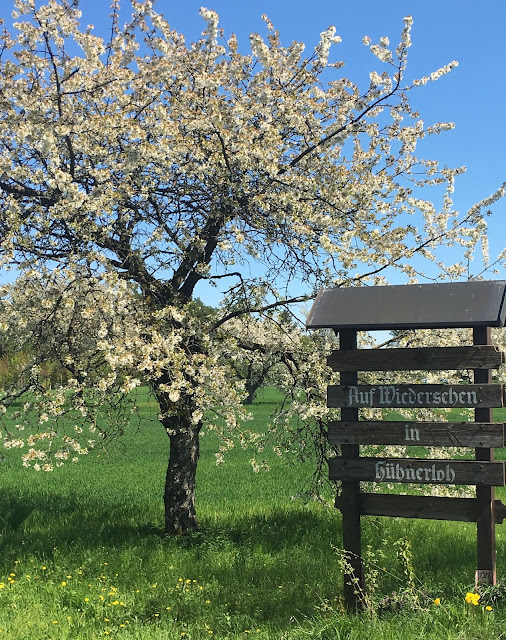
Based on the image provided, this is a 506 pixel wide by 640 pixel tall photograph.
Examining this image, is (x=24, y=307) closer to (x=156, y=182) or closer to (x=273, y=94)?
(x=156, y=182)

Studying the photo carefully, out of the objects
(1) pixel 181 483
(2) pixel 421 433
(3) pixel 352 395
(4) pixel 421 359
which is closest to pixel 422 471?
(2) pixel 421 433

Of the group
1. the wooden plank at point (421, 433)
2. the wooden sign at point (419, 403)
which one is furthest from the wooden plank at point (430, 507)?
the wooden plank at point (421, 433)

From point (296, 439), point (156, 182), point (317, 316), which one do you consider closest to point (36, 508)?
point (296, 439)

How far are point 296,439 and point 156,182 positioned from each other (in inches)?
192

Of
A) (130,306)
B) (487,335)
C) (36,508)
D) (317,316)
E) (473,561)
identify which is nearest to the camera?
(487,335)

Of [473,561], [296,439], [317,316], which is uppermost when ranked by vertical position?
[317,316]

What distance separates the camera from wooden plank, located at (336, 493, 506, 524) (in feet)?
23.3

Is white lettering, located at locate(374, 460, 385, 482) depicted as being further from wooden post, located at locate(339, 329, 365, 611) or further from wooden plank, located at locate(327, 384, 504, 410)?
wooden plank, located at locate(327, 384, 504, 410)

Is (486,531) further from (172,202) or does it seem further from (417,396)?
(172,202)

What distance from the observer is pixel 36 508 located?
12.9 meters

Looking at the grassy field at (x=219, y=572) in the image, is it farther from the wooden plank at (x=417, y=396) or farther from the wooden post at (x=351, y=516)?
the wooden plank at (x=417, y=396)

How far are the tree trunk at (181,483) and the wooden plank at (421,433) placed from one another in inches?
149

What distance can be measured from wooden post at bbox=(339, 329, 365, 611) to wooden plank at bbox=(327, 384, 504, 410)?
0.72ft

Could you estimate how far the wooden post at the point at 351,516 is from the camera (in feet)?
23.6
